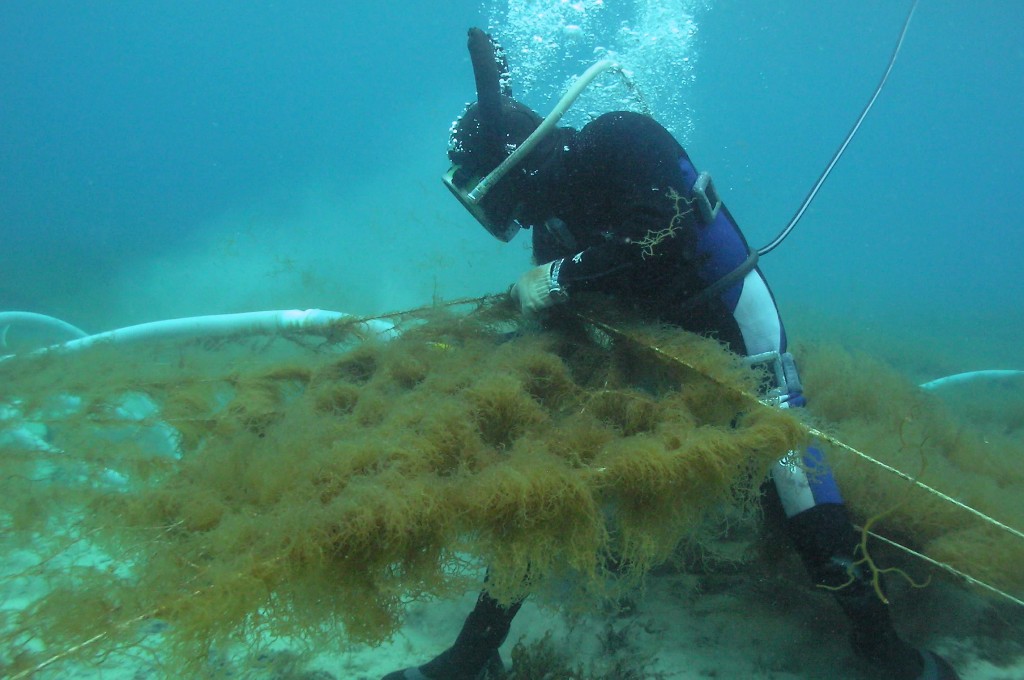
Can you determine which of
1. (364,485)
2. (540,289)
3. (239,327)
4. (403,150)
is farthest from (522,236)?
(403,150)

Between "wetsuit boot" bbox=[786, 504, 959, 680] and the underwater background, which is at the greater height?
the underwater background

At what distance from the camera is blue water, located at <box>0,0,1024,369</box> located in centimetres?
2278

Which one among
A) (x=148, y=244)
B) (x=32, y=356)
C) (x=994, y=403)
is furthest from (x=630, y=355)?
(x=148, y=244)

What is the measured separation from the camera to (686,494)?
1.81m

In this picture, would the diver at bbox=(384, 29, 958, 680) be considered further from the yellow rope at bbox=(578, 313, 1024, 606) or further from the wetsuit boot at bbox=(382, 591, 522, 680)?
the yellow rope at bbox=(578, 313, 1024, 606)

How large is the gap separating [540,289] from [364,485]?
1.45 metres

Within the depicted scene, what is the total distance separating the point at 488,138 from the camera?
9.24 feet

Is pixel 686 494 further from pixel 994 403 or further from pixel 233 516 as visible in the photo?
pixel 994 403

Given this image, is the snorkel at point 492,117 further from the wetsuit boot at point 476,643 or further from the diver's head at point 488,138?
the wetsuit boot at point 476,643

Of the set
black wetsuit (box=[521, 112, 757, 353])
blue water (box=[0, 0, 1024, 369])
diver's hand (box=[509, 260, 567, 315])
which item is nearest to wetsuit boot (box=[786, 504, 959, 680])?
black wetsuit (box=[521, 112, 757, 353])

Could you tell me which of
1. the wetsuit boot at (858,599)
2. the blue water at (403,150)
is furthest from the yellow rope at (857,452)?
the blue water at (403,150)

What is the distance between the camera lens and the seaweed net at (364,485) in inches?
55.2

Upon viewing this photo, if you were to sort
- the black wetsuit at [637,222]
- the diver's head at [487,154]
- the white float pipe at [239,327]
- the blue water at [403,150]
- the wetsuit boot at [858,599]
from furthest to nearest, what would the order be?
the blue water at [403,150], the white float pipe at [239,327], the diver's head at [487,154], the black wetsuit at [637,222], the wetsuit boot at [858,599]

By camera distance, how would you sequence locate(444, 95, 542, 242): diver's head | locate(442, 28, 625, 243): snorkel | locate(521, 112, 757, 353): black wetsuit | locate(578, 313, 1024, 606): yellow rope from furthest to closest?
locate(444, 95, 542, 242): diver's head → locate(442, 28, 625, 243): snorkel → locate(521, 112, 757, 353): black wetsuit → locate(578, 313, 1024, 606): yellow rope
